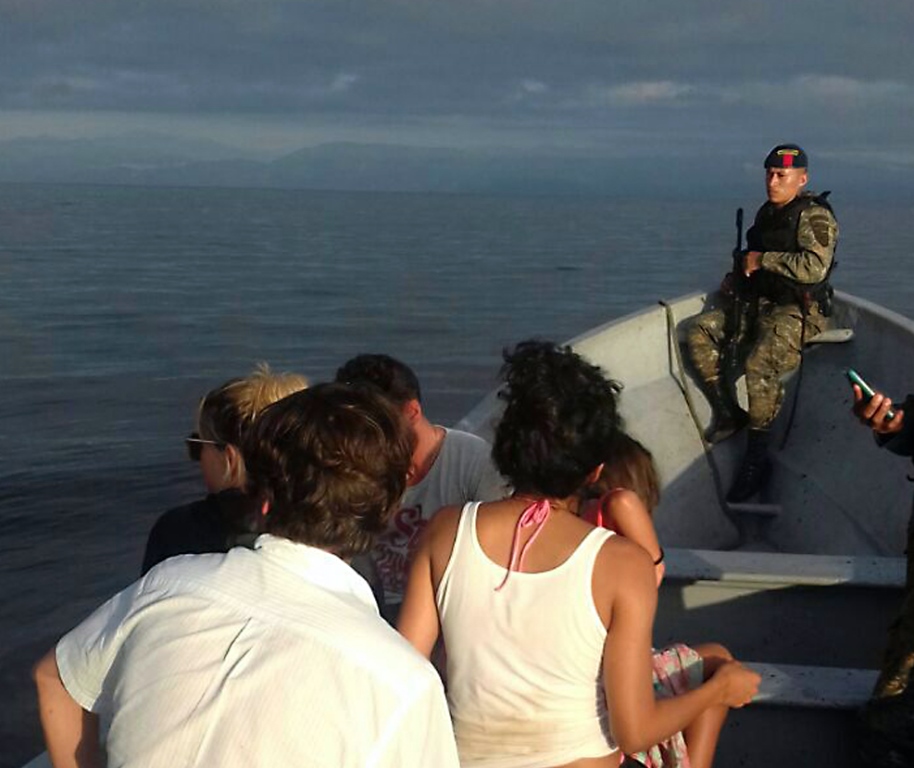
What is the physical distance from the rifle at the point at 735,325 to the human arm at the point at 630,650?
13.7 ft

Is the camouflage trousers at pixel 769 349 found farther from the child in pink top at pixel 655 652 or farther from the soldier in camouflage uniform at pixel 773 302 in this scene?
the child in pink top at pixel 655 652

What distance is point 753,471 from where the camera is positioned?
6.07 m

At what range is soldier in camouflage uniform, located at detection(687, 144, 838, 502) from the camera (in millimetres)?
5992

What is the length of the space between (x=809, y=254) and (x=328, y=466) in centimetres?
484

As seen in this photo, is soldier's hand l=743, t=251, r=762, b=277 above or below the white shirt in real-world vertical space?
above

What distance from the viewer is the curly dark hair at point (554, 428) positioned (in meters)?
2.22

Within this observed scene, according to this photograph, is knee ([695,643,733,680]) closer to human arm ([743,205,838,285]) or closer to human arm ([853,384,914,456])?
human arm ([853,384,914,456])

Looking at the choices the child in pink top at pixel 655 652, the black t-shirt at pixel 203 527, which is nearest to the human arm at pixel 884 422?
the child in pink top at pixel 655 652

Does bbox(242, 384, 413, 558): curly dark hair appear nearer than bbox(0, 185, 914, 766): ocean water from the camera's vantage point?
Yes

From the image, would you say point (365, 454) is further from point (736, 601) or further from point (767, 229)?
point (767, 229)

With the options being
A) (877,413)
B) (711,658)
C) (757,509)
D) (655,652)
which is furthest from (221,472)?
(757,509)

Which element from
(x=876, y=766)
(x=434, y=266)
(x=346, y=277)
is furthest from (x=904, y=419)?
(x=434, y=266)

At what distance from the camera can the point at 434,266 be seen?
1283 inches

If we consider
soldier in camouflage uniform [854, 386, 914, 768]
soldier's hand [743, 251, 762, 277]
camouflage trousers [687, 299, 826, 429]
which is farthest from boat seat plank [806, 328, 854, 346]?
soldier in camouflage uniform [854, 386, 914, 768]
